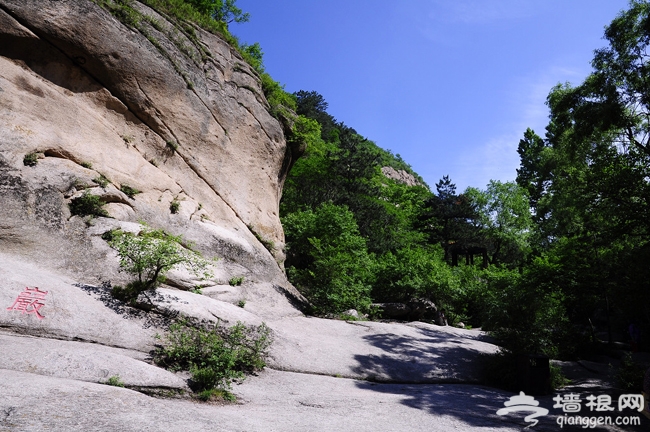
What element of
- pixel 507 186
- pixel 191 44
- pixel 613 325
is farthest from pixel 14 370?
pixel 507 186

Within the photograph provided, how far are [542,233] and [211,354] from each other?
1015 inches

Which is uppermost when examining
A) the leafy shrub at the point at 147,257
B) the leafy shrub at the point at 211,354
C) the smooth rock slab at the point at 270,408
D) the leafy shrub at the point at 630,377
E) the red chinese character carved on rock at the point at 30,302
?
the leafy shrub at the point at 147,257

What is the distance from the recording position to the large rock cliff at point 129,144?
28.5 ft

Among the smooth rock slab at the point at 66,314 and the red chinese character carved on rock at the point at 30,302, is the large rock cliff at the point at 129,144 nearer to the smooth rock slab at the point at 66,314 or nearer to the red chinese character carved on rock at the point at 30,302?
the smooth rock slab at the point at 66,314

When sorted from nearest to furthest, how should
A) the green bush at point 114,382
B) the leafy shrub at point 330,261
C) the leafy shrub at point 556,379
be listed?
the green bush at point 114,382 < the leafy shrub at point 556,379 < the leafy shrub at point 330,261

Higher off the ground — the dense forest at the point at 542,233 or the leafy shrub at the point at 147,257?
the dense forest at the point at 542,233

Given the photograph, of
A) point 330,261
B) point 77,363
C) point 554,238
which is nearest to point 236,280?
point 330,261

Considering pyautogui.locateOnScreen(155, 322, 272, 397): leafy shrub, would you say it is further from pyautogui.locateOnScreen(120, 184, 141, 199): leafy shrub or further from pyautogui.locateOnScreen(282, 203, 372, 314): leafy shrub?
pyautogui.locateOnScreen(282, 203, 372, 314): leafy shrub

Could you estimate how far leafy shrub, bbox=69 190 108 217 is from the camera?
9141 mm

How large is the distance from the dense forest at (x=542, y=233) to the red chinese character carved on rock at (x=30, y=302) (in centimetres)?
788

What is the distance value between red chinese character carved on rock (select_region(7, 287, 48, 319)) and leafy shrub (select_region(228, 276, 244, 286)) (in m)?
4.82

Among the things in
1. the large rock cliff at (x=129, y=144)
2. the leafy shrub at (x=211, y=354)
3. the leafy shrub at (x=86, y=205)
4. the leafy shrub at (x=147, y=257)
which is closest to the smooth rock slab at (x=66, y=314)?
the leafy shrub at (x=211, y=354)

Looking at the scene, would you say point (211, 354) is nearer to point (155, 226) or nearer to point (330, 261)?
point (155, 226)

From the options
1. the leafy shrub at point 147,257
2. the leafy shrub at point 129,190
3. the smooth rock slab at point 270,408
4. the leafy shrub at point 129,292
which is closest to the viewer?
the smooth rock slab at point 270,408
